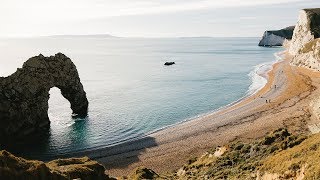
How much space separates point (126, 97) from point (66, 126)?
31.2 metres

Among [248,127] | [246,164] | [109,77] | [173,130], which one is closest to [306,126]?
[248,127]

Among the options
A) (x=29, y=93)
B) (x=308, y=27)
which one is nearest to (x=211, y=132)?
(x=29, y=93)

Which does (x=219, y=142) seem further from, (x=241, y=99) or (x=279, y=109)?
(x=241, y=99)

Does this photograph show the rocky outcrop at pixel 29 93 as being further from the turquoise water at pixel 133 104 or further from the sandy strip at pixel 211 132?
the sandy strip at pixel 211 132

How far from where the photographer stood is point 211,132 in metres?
62.0

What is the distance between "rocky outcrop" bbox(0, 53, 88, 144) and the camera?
59750mm

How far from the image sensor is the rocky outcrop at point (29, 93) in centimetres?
5975

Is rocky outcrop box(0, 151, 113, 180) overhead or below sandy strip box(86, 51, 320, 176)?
overhead

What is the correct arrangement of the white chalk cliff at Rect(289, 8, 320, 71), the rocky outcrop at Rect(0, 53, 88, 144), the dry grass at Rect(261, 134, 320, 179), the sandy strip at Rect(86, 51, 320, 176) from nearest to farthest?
the dry grass at Rect(261, 134, 320, 179) < the sandy strip at Rect(86, 51, 320, 176) < the rocky outcrop at Rect(0, 53, 88, 144) < the white chalk cliff at Rect(289, 8, 320, 71)

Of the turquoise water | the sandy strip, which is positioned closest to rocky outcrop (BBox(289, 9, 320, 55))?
the turquoise water

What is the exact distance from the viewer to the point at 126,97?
3939 inches

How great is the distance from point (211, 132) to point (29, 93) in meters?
31.7

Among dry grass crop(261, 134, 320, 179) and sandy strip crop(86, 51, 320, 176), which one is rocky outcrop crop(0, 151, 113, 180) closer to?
dry grass crop(261, 134, 320, 179)

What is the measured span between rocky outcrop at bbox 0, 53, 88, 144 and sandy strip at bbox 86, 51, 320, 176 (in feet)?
51.0
